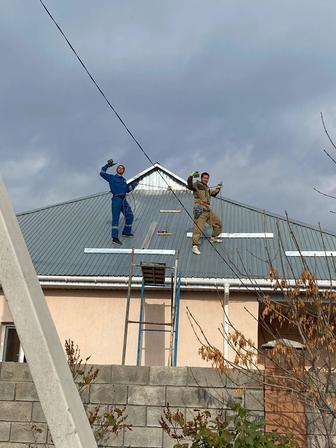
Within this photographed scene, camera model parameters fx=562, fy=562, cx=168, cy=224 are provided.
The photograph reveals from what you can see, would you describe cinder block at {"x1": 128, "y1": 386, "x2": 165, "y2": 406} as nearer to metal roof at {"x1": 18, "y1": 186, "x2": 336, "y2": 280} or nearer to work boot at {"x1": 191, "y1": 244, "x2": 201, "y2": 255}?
metal roof at {"x1": 18, "y1": 186, "x2": 336, "y2": 280}

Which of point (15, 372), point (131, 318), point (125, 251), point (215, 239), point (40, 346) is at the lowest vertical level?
point (40, 346)

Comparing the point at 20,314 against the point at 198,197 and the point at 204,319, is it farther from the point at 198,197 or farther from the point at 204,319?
the point at 198,197

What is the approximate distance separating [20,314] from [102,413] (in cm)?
293

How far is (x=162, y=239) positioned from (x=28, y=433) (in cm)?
568

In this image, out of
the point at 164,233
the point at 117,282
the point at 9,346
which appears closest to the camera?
the point at 117,282

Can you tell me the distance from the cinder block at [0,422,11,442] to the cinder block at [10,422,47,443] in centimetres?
4

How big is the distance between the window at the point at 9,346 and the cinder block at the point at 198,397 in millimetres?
4182

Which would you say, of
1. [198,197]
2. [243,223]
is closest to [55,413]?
[198,197]

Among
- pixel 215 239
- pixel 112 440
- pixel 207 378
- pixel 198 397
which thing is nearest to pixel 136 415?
pixel 112 440

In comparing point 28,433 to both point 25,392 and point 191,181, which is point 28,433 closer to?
point 25,392

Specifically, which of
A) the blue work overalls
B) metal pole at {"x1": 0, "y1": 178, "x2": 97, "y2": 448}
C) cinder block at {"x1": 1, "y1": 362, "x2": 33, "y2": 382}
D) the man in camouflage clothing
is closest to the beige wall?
the man in camouflage clothing

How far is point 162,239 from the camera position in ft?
35.5

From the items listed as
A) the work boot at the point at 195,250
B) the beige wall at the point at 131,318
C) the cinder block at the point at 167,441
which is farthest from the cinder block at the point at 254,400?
the work boot at the point at 195,250

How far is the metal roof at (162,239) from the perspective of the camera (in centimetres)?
915
